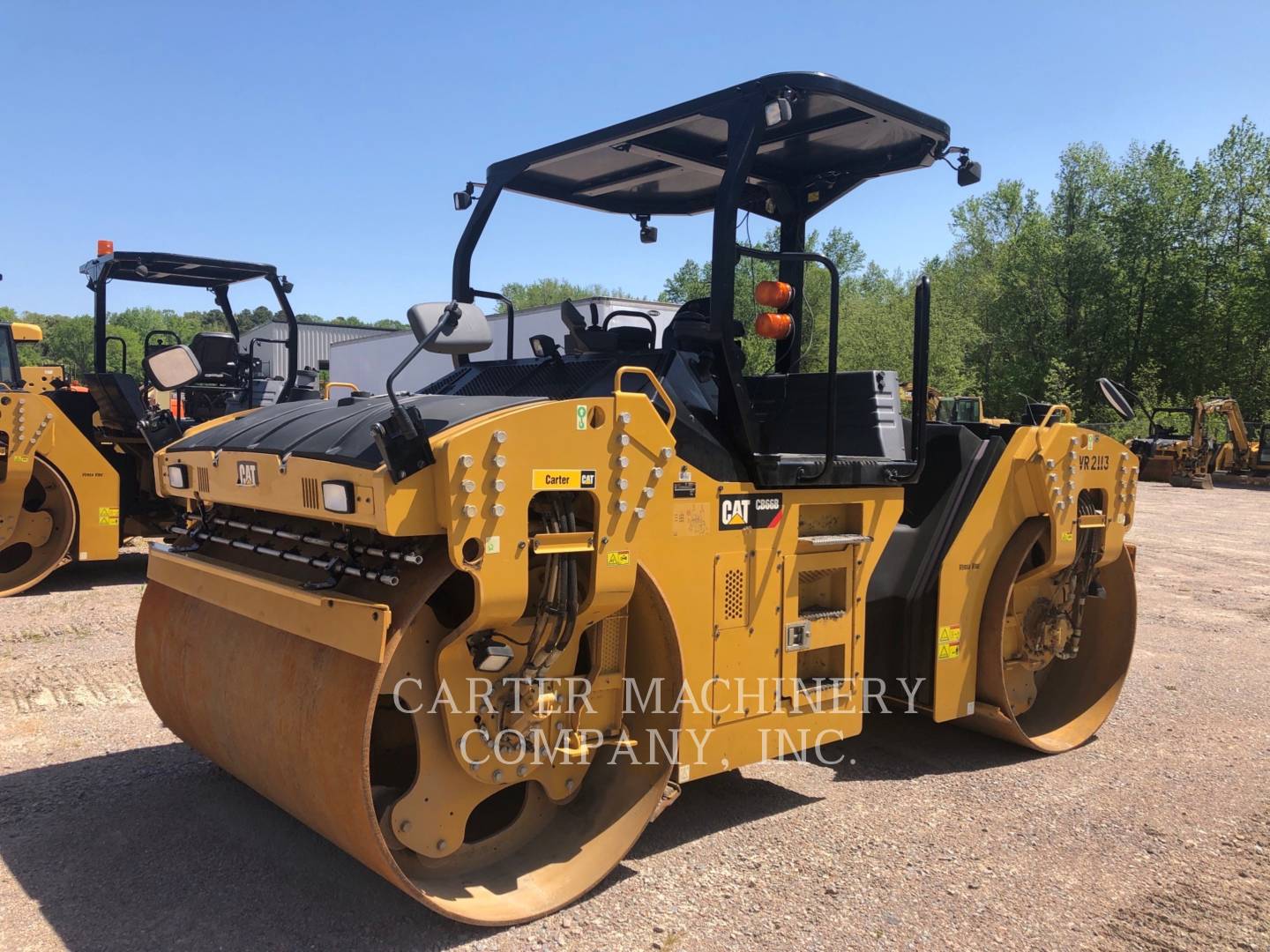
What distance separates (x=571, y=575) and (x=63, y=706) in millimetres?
3638

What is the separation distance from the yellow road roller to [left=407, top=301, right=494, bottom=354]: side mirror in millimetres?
12

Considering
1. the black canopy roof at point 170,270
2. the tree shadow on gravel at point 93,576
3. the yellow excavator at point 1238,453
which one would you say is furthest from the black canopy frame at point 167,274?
the yellow excavator at point 1238,453

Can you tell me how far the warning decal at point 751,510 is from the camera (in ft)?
11.4

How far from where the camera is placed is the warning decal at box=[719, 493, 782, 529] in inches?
137

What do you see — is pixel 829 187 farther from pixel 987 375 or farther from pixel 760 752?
pixel 987 375

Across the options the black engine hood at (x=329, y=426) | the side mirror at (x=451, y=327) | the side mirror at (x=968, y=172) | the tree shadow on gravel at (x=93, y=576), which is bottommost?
the tree shadow on gravel at (x=93, y=576)

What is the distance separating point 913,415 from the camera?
4.00 metres

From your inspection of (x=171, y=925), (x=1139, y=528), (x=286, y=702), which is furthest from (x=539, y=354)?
(x=1139, y=528)

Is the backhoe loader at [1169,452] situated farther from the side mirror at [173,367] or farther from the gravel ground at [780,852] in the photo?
the side mirror at [173,367]

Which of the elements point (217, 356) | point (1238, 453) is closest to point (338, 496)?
point (217, 356)

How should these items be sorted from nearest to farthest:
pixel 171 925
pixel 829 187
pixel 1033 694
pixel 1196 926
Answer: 1. pixel 171 925
2. pixel 1196 926
3. pixel 829 187
4. pixel 1033 694

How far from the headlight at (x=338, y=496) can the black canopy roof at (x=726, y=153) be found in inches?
73.4

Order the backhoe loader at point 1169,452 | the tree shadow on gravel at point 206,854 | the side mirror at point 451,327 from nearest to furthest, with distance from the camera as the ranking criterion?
the side mirror at point 451,327 < the tree shadow on gravel at point 206,854 < the backhoe loader at point 1169,452

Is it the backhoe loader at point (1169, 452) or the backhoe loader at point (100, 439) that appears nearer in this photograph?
the backhoe loader at point (100, 439)
